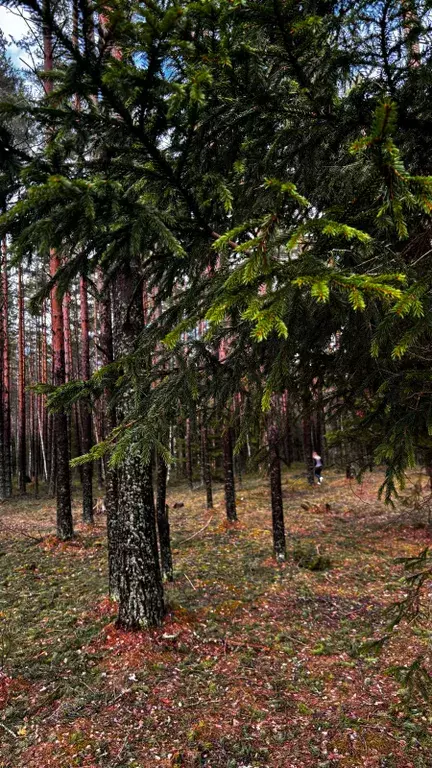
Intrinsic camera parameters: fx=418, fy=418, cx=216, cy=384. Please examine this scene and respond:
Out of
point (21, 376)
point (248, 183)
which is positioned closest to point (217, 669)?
point (248, 183)

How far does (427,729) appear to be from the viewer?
4.29 meters

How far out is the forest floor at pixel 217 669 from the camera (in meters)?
4.06

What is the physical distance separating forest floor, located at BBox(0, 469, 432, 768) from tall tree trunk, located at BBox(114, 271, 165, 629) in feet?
1.11

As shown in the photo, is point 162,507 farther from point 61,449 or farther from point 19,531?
point 19,531

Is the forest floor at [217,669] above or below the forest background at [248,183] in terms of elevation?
below

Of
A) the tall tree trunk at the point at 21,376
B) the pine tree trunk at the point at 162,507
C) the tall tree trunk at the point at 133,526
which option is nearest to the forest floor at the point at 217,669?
the tall tree trunk at the point at 133,526

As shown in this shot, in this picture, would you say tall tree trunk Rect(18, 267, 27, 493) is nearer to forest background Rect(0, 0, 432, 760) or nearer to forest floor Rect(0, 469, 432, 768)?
forest floor Rect(0, 469, 432, 768)

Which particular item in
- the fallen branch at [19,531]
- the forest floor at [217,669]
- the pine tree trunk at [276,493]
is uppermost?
the pine tree trunk at [276,493]

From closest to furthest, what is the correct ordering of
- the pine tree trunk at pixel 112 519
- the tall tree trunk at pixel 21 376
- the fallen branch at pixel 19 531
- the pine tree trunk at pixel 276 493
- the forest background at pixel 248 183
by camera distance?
the forest background at pixel 248 183, the pine tree trunk at pixel 112 519, the pine tree trunk at pixel 276 493, the fallen branch at pixel 19 531, the tall tree trunk at pixel 21 376

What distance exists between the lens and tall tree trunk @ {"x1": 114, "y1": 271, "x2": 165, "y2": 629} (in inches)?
223

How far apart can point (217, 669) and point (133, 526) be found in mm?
2080

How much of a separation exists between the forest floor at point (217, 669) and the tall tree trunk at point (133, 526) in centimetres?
34

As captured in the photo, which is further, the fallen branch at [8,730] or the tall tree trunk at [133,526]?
the tall tree trunk at [133,526]

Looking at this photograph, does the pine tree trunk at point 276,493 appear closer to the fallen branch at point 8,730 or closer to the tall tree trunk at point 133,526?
the tall tree trunk at point 133,526
